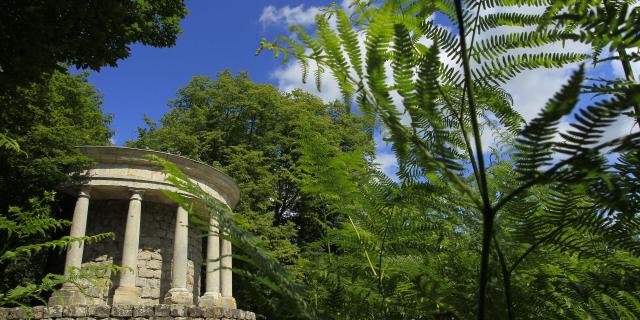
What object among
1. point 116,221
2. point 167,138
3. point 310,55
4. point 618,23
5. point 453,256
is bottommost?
point 453,256

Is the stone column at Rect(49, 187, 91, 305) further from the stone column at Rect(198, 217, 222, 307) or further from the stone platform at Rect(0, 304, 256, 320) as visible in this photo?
the stone column at Rect(198, 217, 222, 307)

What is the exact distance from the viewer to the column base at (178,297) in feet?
54.6

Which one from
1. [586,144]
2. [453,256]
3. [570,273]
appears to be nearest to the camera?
[586,144]

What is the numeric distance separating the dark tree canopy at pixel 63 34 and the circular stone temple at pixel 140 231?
6.14 meters

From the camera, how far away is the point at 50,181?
15.8 m

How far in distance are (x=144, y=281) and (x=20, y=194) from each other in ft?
15.8

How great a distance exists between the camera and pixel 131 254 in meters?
16.7

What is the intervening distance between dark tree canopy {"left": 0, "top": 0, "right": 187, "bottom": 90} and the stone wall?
8.62m

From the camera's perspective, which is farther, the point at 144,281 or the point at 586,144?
the point at 144,281

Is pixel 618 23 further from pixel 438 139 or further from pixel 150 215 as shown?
pixel 150 215

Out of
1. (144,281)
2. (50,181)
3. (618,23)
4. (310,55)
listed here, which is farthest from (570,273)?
(144,281)

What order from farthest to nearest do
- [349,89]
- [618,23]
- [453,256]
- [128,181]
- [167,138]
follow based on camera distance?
[167,138] < [128,181] < [453,256] < [349,89] < [618,23]

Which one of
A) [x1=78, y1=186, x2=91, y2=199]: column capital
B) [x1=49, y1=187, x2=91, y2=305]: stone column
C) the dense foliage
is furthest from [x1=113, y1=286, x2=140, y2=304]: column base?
the dense foliage

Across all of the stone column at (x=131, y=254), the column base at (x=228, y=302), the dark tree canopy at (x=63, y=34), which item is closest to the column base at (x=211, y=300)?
the column base at (x=228, y=302)
